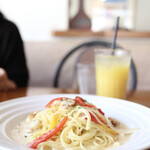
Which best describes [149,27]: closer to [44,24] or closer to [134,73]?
[44,24]

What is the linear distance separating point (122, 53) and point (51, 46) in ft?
4.22

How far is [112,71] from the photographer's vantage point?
1.04m

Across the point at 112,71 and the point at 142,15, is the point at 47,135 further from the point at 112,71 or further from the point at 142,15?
the point at 142,15

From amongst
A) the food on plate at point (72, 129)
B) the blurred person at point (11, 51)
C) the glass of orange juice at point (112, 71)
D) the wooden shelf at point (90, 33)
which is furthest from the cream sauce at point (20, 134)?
the wooden shelf at point (90, 33)

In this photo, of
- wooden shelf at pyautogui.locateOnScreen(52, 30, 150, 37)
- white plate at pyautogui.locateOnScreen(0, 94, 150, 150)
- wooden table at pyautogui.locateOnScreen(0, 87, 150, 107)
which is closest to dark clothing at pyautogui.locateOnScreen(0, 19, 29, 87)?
wooden table at pyautogui.locateOnScreen(0, 87, 150, 107)

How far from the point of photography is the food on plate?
22.3 inches

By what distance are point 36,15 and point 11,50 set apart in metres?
1.08

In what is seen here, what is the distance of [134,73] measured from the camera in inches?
60.0

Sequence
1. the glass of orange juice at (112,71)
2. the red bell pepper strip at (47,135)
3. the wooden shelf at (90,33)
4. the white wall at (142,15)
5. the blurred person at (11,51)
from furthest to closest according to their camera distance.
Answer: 1. the white wall at (142,15)
2. the wooden shelf at (90,33)
3. the blurred person at (11,51)
4. the glass of orange juice at (112,71)
5. the red bell pepper strip at (47,135)

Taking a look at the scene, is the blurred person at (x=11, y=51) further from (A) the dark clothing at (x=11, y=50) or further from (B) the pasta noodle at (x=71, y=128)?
(B) the pasta noodle at (x=71, y=128)

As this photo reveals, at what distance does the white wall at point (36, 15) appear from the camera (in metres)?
2.77

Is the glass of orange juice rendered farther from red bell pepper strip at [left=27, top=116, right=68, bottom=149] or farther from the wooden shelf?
the wooden shelf

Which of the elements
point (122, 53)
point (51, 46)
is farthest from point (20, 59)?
point (122, 53)

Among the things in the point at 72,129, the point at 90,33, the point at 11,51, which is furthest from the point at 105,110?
the point at 90,33
